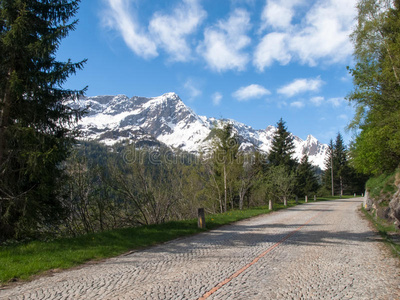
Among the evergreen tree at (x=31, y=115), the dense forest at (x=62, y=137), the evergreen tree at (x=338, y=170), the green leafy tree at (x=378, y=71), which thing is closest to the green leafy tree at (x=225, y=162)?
the dense forest at (x=62, y=137)

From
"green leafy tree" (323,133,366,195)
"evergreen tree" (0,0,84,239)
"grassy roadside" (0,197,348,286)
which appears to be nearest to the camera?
"grassy roadside" (0,197,348,286)

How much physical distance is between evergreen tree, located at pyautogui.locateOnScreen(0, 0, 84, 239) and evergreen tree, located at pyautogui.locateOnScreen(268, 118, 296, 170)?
137 ft

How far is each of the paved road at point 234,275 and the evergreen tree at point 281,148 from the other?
39.4 meters

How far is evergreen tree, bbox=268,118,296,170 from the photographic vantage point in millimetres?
47406

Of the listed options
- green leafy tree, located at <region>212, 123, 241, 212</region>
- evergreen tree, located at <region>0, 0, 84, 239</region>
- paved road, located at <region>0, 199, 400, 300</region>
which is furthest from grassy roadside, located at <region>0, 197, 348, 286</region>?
green leafy tree, located at <region>212, 123, 241, 212</region>

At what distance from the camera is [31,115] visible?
923 cm

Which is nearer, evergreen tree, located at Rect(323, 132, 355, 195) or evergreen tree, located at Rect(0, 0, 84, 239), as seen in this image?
evergreen tree, located at Rect(0, 0, 84, 239)

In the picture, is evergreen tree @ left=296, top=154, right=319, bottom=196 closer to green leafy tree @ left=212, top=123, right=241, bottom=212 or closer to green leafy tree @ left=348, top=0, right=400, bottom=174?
green leafy tree @ left=212, top=123, right=241, bottom=212

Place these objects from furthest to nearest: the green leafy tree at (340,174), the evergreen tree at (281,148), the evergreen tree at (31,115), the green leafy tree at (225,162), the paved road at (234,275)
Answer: the green leafy tree at (340,174)
the evergreen tree at (281,148)
the green leafy tree at (225,162)
the evergreen tree at (31,115)
the paved road at (234,275)

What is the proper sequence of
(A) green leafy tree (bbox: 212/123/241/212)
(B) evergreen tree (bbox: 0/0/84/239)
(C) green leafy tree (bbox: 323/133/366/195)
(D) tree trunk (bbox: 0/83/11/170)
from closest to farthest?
1. (B) evergreen tree (bbox: 0/0/84/239)
2. (D) tree trunk (bbox: 0/83/11/170)
3. (A) green leafy tree (bbox: 212/123/241/212)
4. (C) green leafy tree (bbox: 323/133/366/195)

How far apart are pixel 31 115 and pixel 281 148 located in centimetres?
4386

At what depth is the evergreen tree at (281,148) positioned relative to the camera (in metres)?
47.4

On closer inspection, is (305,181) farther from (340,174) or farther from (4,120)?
(4,120)

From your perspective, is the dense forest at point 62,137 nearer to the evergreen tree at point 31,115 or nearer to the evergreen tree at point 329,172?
the evergreen tree at point 31,115
